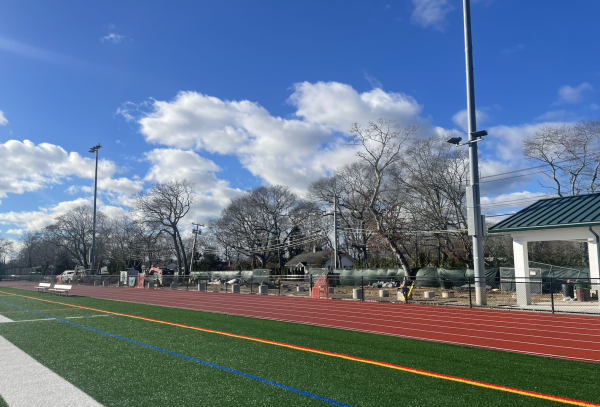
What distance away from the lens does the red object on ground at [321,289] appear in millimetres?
24875

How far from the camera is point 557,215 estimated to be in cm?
1855

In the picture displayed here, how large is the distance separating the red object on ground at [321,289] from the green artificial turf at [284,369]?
1353cm

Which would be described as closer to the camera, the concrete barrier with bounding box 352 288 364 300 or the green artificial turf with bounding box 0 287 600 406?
the green artificial turf with bounding box 0 287 600 406

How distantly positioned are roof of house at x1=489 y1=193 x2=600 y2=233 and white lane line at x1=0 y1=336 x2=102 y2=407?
18703 mm

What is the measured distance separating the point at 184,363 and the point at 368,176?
173 feet

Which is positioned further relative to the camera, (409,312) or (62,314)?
(409,312)

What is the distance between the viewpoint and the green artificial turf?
5547 mm

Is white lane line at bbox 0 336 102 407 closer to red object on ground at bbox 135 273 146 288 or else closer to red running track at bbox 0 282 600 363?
red running track at bbox 0 282 600 363

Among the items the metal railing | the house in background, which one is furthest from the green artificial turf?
the house in background

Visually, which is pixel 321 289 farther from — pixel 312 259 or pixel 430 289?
pixel 312 259

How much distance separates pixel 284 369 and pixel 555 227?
15760mm

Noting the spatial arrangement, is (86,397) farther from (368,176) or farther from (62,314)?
(368,176)

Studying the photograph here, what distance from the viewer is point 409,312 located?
1689cm

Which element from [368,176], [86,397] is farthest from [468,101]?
[368,176]
